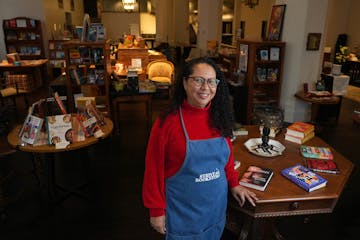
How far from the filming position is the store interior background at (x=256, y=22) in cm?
506

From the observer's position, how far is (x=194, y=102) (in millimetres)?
1585

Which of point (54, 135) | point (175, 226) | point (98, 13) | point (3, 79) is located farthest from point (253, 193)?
point (98, 13)

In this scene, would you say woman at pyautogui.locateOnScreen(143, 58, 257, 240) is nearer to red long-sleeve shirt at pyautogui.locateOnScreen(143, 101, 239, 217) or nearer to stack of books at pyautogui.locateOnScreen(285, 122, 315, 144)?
red long-sleeve shirt at pyautogui.locateOnScreen(143, 101, 239, 217)

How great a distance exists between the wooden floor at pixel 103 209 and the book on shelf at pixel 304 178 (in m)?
0.94

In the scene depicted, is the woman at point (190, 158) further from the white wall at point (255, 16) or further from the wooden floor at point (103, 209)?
the white wall at point (255, 16)

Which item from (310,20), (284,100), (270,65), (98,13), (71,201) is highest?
(98,13)

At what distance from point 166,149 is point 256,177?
69 cm

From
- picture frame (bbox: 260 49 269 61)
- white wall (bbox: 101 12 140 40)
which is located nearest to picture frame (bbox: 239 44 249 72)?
picture frame (bbox: 260 49 269 61)

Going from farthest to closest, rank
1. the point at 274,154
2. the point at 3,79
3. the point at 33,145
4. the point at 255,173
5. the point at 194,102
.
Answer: the point at 3,79
the point at 33,145
the point at 274,154
the point at 255,173
the point at 194,102

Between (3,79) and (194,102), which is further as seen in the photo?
(3,79)

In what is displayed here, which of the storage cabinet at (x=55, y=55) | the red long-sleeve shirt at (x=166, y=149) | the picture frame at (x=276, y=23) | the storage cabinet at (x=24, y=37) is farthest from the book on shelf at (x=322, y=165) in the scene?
the storage cabinet at (x=24, y=37)

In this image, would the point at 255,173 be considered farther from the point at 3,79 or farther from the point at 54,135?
the point at 3,79

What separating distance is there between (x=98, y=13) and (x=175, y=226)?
16693 mm

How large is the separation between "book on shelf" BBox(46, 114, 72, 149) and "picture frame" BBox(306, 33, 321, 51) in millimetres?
4088
